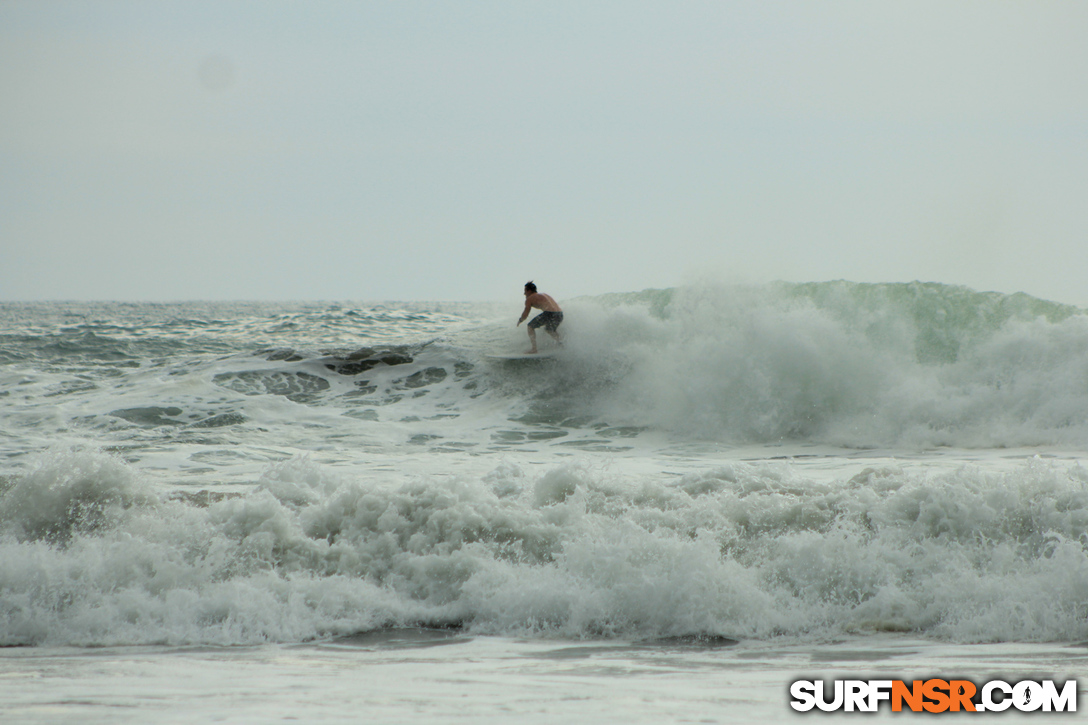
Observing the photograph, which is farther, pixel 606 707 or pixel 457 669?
pixel 457 669

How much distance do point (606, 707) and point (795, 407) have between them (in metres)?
6.95

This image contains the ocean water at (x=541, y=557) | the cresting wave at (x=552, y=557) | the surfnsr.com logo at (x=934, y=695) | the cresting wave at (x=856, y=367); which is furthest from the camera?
the cresting wave at (x=856, y=367)

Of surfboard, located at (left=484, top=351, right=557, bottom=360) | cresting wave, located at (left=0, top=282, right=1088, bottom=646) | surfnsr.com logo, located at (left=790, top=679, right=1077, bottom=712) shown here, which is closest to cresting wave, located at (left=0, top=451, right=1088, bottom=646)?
cresting wave, located at (left=0, top=282, right=1088, bottom=646)

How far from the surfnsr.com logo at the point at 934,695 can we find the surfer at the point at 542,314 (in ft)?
30.6

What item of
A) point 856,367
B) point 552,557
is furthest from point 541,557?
point 856,367

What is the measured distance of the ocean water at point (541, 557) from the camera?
112 inches

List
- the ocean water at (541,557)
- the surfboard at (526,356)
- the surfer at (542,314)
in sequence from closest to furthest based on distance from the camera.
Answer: the ocean water at (541,557)
the surfboard at (526,356)
the surfer at (542,314)

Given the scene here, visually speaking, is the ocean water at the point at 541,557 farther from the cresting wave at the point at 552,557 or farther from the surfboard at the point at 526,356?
the surfboard at the point at 526,356

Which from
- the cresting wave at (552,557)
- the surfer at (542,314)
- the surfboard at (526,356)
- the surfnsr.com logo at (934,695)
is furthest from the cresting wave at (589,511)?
the surfer at (542,314)

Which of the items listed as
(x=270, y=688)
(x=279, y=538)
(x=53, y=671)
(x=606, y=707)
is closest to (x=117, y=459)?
(x=279, y=538)

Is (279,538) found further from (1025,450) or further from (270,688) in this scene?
(1025,450)

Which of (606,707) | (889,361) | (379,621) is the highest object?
(889,361)

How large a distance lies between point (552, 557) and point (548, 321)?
816cm

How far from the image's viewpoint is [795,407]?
8.84 metres
